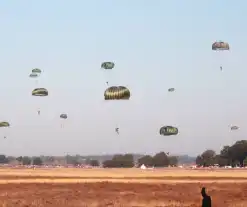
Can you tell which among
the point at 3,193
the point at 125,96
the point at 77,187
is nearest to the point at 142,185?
the point at 77,187

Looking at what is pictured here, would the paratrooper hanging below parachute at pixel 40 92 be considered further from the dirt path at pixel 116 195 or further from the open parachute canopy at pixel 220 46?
the open parachute canopy at pixel 220 46

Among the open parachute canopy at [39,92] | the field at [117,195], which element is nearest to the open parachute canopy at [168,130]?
the field at [117,195]

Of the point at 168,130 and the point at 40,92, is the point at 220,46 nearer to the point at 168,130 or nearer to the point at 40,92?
the point at 168,130

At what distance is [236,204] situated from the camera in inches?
1804

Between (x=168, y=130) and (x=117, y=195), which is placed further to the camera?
(x=168, y=130)

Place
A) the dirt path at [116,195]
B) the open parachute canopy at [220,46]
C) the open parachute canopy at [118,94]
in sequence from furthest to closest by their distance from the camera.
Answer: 1. the open parachute canopy at [220,46]
2. the open parachute canopy at [118,94]
3. the dirt path at [116,195]

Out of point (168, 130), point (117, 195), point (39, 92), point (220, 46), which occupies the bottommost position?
point (117, 195)

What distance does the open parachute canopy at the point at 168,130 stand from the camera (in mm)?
73613

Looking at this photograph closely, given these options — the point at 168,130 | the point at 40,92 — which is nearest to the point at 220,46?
the point at 168,130

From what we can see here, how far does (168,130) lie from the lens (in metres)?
75.0

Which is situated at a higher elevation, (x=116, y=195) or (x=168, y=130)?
(x=168, y=130)

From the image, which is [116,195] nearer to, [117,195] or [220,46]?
[117,195]

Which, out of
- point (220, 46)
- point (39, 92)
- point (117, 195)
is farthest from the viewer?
point (39, 92)

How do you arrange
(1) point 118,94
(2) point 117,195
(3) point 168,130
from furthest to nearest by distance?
(3) point 168,130 < (1) point 118,94 < (2) point 117,195
